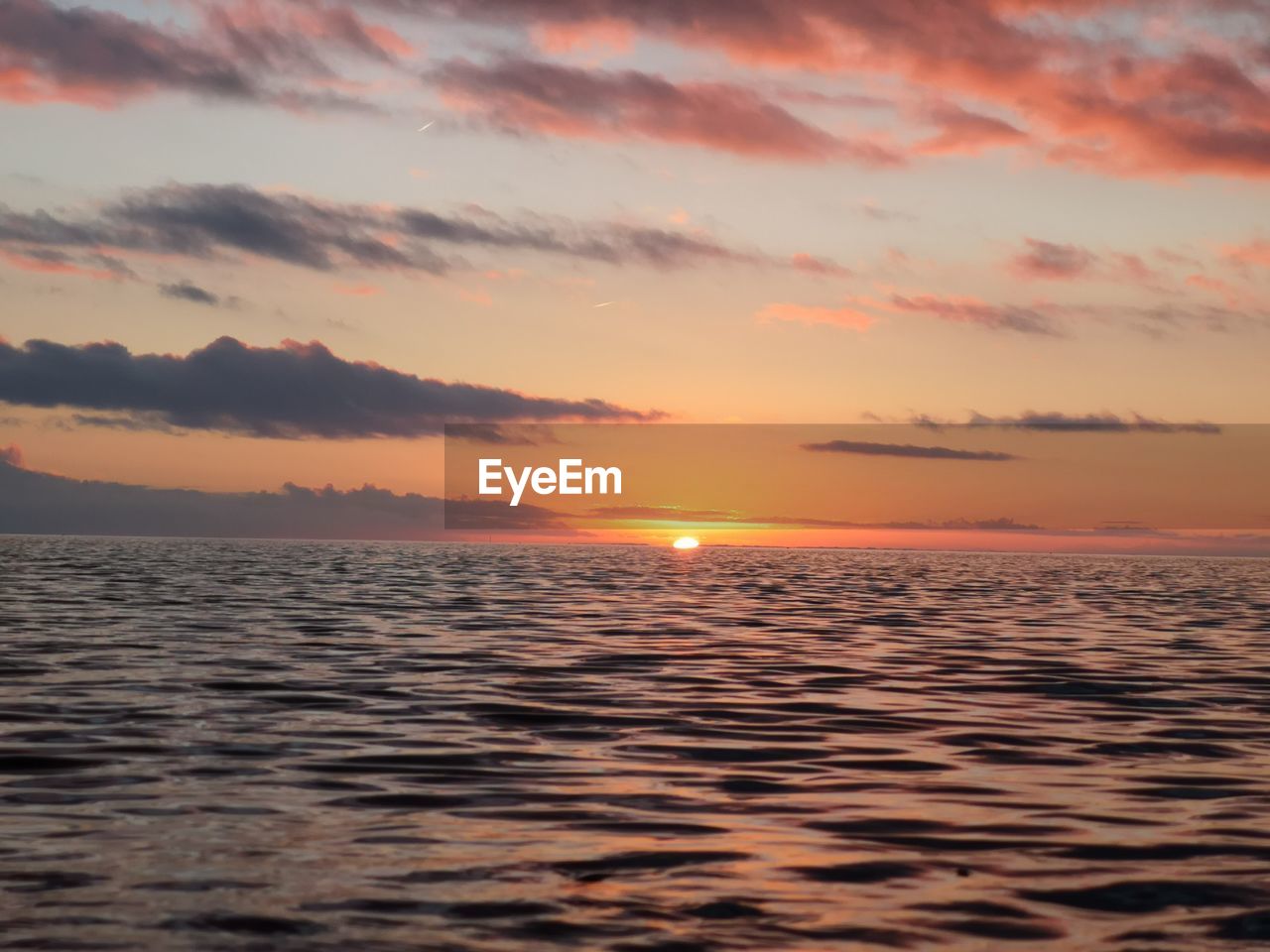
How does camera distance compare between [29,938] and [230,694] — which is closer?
[29,938]

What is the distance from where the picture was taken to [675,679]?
23.7 m

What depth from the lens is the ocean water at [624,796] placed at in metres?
9.12

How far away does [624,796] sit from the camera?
524 inches

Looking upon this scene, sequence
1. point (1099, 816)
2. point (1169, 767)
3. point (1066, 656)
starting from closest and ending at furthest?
point (1099, 816) < point (1169, 767) < point (1066, 656)

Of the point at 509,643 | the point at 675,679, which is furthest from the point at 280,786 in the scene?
the point at 509,643

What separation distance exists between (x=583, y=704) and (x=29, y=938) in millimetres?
12153

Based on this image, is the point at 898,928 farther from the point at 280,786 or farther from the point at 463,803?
the point at 280,786

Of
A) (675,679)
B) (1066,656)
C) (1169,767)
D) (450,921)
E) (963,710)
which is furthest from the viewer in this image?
(1066,656)

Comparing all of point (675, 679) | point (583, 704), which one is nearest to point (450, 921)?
point (583, 704)

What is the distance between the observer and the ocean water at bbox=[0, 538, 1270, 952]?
9.12 m

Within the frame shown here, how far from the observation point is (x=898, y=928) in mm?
8977

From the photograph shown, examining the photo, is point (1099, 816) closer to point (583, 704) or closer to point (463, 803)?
point (463, 803)

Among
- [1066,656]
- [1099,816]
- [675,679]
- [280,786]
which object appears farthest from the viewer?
[1066,656]

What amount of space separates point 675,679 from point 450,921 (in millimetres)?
14829
